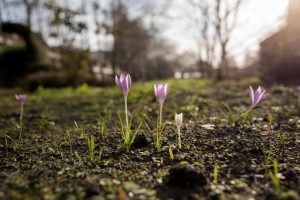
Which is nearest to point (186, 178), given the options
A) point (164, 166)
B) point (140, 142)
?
point (164, 166)

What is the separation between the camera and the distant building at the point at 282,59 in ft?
31.3

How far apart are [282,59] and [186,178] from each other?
30.4 feet

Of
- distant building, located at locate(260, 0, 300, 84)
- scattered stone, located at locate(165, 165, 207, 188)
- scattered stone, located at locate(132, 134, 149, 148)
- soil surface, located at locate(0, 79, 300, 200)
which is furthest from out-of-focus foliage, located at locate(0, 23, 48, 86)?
scattered stone, located at locate(165, 165, 207, 188)

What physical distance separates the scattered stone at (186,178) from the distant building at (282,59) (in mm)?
8623

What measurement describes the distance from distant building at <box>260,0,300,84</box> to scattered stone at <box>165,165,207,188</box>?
8623 millimetres

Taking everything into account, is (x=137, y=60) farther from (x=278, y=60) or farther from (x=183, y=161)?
(x=183, y=161)

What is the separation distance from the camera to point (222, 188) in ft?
4.72

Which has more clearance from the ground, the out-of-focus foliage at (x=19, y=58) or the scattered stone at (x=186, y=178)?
the out-of-focus foliage at (x=19, y=58)

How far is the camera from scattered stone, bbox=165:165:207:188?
4.77 ft

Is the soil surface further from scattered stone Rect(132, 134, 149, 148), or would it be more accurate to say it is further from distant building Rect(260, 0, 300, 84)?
distant building Rect(260, 0, 300, 84)

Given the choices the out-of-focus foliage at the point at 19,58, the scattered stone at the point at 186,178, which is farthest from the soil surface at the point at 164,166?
the out-of-focus foliage at the point at 19,58

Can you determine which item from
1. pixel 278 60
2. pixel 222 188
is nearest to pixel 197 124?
pixel 222 188

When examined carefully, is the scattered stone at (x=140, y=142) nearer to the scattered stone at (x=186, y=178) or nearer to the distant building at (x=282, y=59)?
the scattered stone at (x=186, y=178)

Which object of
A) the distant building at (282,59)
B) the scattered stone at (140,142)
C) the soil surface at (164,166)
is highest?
the distant building at (282,59)
